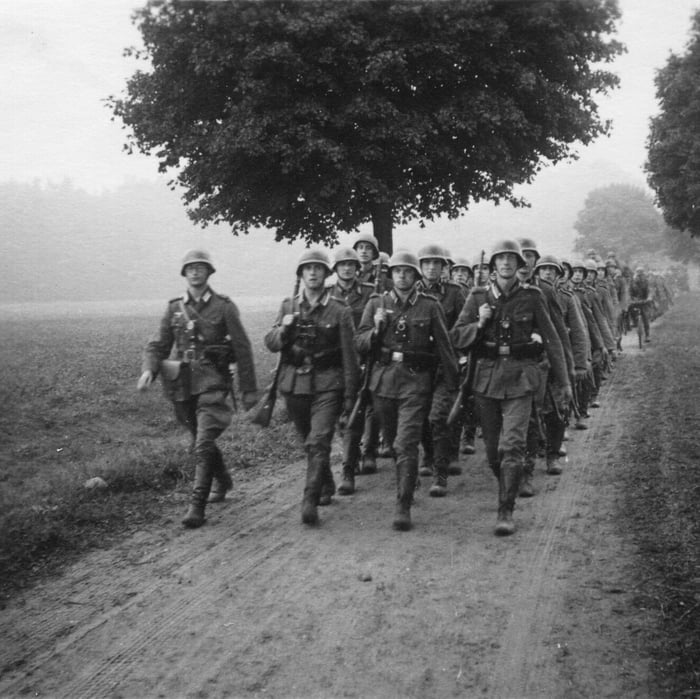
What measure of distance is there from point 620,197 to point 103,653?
85448 millimetres

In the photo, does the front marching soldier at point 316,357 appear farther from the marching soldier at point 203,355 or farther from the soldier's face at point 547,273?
the soldier's face at point 547,273

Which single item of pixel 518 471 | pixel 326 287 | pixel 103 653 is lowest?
pixel 103 653

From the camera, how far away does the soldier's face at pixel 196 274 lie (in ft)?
21.5

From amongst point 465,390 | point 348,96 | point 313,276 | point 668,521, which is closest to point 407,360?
point 465,390

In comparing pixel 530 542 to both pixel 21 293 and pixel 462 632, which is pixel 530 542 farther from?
pixel 21 293

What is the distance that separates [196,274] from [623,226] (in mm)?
79120

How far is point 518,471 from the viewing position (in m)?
5.99

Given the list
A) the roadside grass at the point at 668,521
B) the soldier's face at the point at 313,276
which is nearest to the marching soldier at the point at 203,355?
the soldier's face at the point at 313,276

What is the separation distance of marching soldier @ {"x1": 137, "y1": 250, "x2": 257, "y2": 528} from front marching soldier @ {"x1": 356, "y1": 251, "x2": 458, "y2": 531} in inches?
44.9

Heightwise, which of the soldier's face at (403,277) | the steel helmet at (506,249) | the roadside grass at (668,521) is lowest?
the roadside grass at (668,521)

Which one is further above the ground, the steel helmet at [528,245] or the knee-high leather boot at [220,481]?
the steel helmet at [528,245]

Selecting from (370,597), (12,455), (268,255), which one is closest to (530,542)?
(370,597)

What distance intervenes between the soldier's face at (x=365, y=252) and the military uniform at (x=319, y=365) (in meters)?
2.40

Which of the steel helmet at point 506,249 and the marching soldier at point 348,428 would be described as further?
the marching soldier at point 348,428
